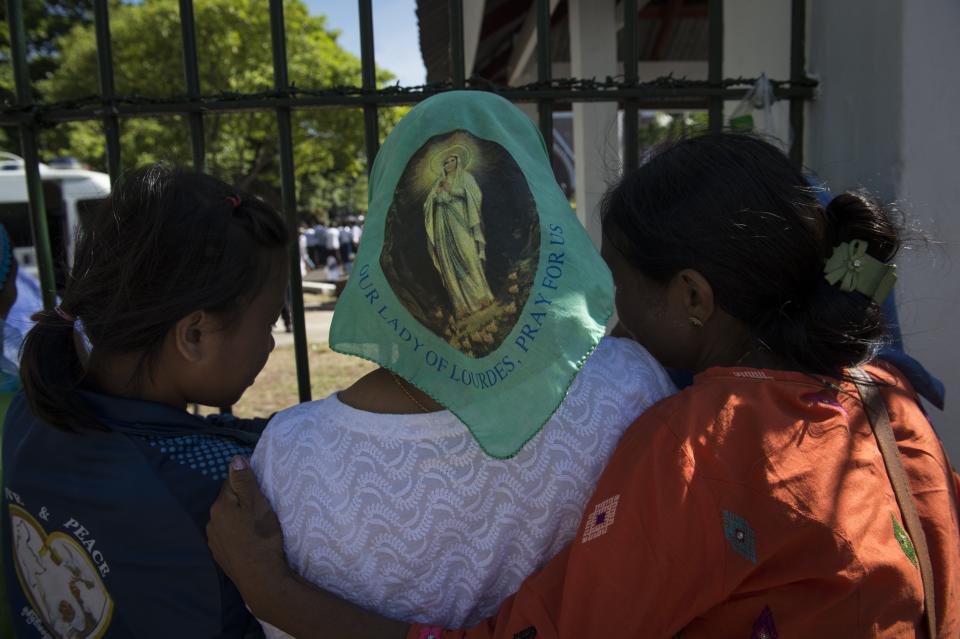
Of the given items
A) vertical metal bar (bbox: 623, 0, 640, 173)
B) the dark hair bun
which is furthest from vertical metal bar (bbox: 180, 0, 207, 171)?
the dark hair bun

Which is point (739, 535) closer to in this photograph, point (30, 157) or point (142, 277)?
point (142, 277)

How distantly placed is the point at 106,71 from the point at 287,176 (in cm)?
49

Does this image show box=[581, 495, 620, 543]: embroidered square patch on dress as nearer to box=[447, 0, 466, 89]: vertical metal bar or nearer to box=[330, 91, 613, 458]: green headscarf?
box=[330, 91, 613, 458]: green headscarf

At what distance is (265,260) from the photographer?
141 centimetres

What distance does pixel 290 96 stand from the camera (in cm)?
177

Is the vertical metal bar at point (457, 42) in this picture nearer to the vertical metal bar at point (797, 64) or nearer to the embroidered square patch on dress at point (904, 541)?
the vertical metal bar at point (797, 64)

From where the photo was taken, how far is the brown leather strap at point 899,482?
41.2 inches

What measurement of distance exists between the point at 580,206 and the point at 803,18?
3131 mm

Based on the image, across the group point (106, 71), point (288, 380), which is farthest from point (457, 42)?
point (288, 380)

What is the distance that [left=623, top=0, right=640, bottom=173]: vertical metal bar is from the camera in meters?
1.78

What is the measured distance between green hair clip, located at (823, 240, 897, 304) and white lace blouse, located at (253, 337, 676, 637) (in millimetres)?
431

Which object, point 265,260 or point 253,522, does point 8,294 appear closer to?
point 265,260

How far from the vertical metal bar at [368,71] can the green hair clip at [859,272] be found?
1.04 meters

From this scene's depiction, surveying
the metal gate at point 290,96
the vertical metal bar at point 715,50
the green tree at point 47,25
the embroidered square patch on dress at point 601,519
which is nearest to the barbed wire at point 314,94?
the metal gate at point 290,96
